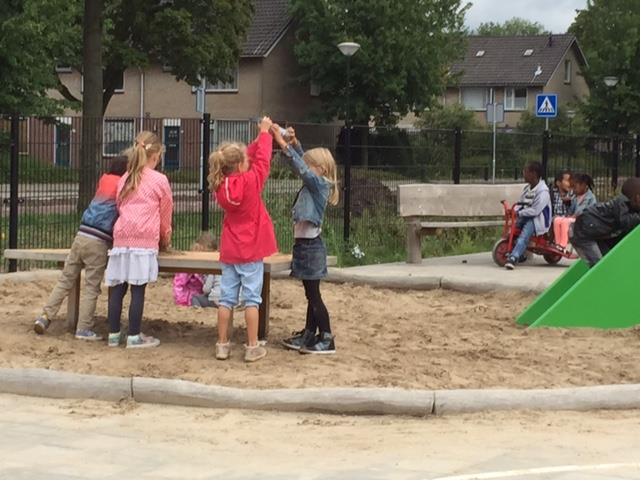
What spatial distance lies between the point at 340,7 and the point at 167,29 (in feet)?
53.1

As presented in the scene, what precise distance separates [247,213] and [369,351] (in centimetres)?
141

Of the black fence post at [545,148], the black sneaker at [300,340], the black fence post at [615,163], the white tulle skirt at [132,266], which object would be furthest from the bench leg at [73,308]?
the black fence post at [615,163]

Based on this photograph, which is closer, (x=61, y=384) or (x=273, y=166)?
(x=61, y=384)

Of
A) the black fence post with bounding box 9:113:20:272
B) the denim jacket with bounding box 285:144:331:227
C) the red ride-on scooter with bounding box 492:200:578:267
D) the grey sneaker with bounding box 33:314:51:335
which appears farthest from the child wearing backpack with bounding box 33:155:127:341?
the red ride-on scooter with bounding box 492:200:578:267

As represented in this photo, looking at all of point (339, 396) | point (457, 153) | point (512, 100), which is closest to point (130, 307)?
point (339, 396)

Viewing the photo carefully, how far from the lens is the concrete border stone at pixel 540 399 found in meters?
7.00

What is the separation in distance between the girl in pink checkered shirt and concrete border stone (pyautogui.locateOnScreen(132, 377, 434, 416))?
134cm

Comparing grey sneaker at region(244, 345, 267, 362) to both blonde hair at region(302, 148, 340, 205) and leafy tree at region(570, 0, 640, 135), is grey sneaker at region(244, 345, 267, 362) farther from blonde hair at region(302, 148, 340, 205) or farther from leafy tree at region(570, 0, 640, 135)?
leafy tree at region(570, 0, 640, 135)

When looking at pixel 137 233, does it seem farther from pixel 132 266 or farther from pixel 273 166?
pixel 273 166

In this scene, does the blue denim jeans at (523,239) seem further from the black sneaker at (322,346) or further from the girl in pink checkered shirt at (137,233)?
the girl in pink checkered shirt at (137,233)

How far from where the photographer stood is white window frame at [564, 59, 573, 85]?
3091 inches

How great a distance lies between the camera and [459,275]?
43.2 ft

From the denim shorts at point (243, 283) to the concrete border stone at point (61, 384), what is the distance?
1.11 metres

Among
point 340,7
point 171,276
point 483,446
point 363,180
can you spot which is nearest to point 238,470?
point 483,446
